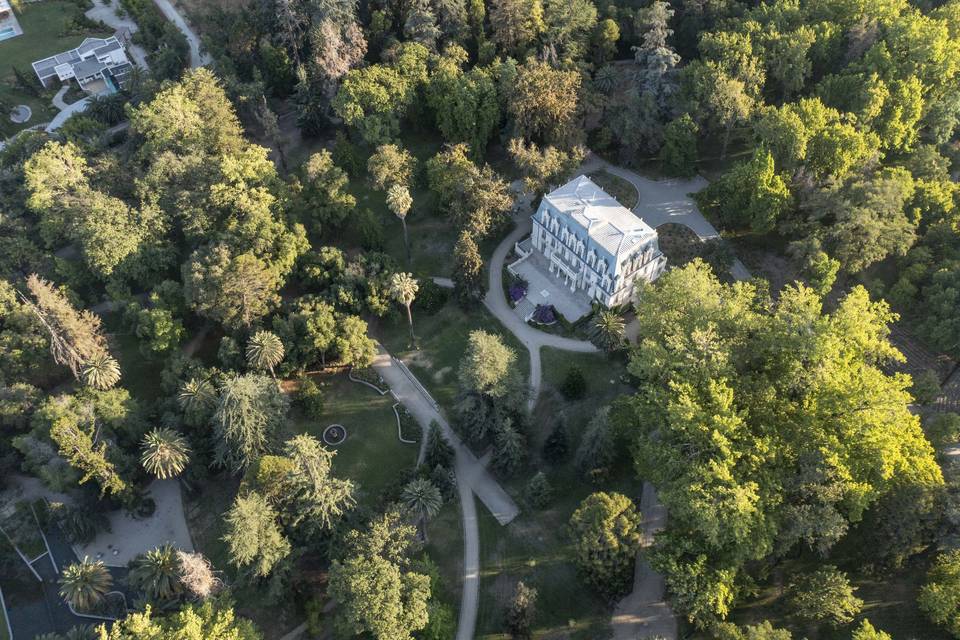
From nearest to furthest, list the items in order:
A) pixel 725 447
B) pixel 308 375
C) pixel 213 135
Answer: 1. pixel 725 447
2. pixel 308 375
3. pixel 213 135

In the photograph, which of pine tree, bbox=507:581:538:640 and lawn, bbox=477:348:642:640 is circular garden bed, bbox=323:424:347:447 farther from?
pine tree, bbox=507:581:538:640

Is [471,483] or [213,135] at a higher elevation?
[213,135]

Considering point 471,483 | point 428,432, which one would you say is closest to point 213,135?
point 428,432

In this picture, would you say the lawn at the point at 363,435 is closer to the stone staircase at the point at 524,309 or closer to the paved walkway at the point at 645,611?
the stone staircase at the point at 524,309

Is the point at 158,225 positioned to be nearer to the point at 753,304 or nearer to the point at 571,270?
the point at 571,270

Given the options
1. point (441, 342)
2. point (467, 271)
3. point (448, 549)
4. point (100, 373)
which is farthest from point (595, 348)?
point (100, 373)

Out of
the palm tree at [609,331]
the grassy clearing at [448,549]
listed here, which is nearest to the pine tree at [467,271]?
the palm tree at [609,331]
